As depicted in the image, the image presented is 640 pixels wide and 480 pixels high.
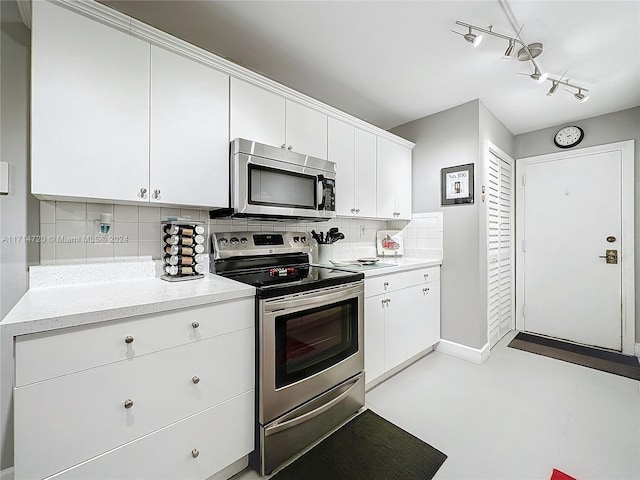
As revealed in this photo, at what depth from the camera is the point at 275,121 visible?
1.96m

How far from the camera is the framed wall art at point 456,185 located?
271 centimetres

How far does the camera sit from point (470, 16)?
1.68m

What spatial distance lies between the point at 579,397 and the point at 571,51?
8.48 feet

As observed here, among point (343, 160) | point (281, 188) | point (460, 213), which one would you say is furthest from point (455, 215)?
point (281, 188)

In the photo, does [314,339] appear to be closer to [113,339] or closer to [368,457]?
[368,457]

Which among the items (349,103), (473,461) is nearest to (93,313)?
(473,461)

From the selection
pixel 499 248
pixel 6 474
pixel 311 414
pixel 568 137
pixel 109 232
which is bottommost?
pixel 6 474

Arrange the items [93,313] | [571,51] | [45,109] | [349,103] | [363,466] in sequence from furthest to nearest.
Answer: [349,103] → [571,51] → [363,466] → [45,109] → [93,313]

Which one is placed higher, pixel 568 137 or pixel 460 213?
pixel 568 137

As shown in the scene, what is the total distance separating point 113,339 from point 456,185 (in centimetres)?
295

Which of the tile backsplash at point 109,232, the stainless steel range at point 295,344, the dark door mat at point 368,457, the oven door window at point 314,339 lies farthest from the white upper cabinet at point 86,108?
the dark door mat at point 368,457

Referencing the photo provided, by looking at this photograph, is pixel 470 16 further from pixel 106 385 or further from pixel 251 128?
pixel 106 385

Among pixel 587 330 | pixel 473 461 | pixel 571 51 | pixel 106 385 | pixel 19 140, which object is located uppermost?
pixel 571 51

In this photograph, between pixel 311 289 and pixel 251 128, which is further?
pixel 251 128
